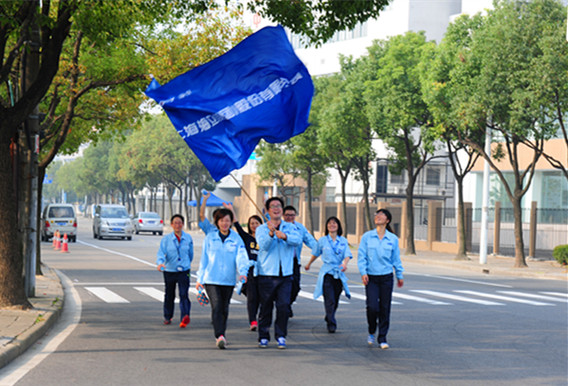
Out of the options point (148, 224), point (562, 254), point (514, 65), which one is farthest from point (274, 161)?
point (514, 65)

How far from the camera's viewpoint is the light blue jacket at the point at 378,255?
11.2 m

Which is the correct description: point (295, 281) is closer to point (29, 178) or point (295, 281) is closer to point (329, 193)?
point (29, 178)

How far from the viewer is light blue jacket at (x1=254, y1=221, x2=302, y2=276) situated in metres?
10.8

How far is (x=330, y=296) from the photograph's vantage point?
12734mm

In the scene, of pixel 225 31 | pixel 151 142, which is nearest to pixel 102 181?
pixel 151 142

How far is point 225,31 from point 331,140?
2296cm

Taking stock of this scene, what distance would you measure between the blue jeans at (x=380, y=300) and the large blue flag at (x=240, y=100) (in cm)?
234

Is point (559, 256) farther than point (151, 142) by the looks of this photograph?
No

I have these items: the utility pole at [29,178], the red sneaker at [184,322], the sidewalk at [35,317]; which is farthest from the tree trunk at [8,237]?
the red sneaker at [184,322]

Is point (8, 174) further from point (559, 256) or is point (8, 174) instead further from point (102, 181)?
point (102, 181)

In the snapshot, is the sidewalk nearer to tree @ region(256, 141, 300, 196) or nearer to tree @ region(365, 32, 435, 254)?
tree @ region(365, 32, 435, 254)

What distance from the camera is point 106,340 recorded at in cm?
1107

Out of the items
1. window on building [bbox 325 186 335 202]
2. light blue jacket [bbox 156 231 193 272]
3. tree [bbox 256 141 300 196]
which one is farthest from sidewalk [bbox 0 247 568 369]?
window on building [bbox 325 186 335 202]

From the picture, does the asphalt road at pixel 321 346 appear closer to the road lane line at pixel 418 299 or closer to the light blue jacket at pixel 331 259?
the road lane line at pixel 418 299
